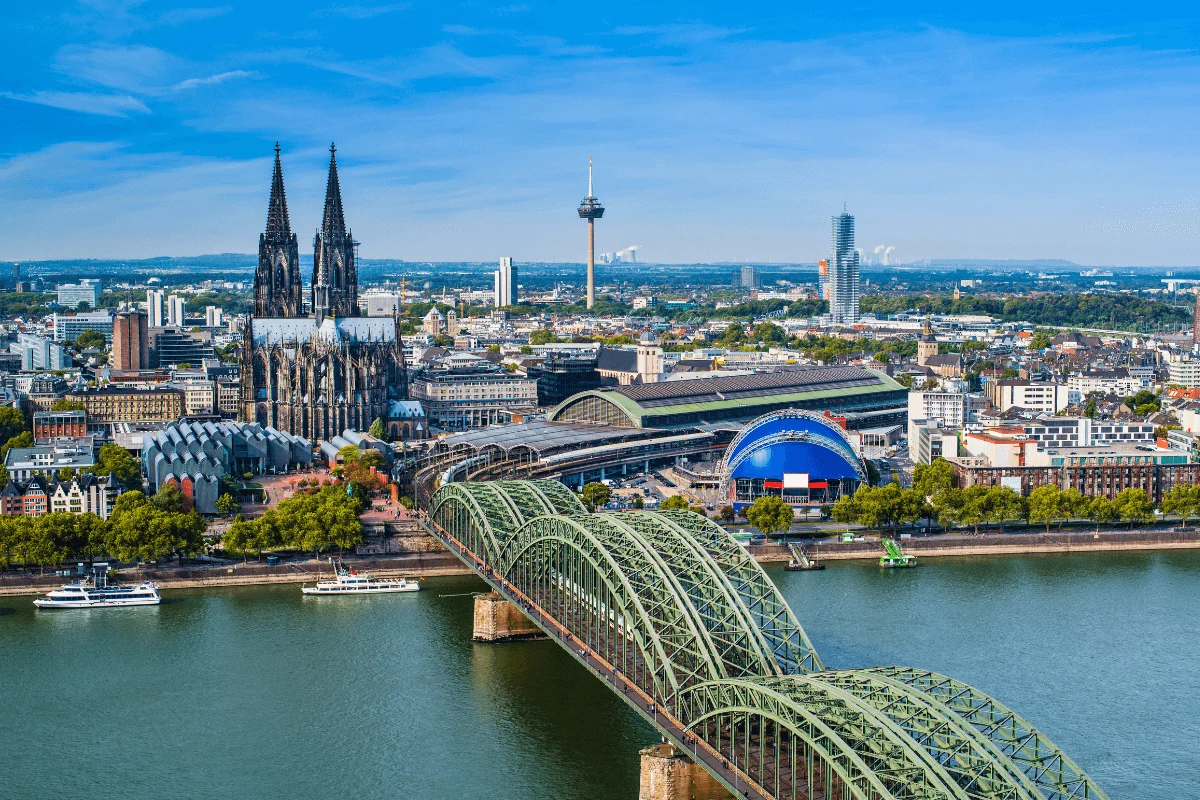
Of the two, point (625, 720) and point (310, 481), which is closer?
point (625, 720)

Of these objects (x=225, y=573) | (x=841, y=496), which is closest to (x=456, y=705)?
(x=225, y=573)

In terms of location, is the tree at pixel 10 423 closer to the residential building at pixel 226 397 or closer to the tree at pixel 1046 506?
the residential building at pixel 226 397

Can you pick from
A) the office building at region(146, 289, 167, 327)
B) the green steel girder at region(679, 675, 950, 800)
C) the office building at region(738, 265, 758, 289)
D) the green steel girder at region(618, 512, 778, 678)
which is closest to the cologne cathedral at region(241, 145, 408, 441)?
the green steel girder at region(618, 512, 778, 678)

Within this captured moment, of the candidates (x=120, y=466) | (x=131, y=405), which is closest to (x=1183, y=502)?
(x=120, y=466)

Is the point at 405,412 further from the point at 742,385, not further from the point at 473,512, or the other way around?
the point at 473,512

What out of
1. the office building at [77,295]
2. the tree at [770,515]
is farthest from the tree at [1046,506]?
the office building at [77,295]

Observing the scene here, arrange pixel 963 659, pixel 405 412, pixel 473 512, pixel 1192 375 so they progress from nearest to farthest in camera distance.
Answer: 1. pixel 963 659
2. pixel 473 512
3. pixel 405 412
4. pixel 1192 375
